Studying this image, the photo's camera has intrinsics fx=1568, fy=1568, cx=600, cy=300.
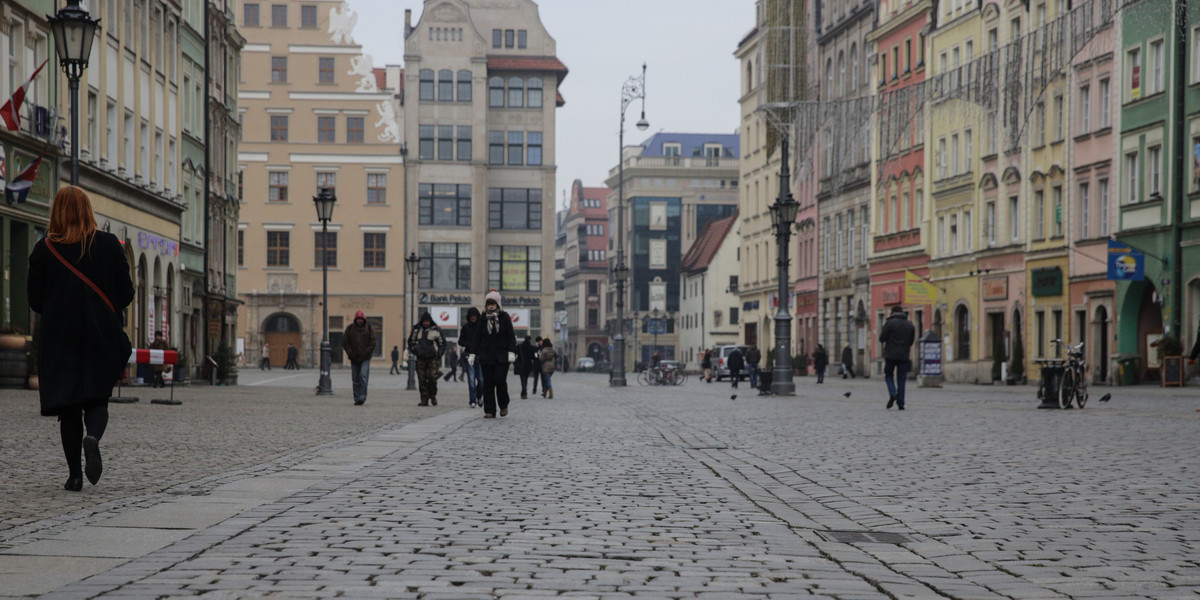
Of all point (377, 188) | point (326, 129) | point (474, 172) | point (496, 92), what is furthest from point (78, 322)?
point (496, 92)

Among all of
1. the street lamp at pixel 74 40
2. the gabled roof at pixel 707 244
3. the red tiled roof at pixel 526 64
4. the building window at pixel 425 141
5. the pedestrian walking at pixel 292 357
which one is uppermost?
the red tiled roof at pixel 526 64

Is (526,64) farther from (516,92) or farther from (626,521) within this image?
(626,521)

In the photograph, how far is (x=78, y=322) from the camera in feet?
32.0

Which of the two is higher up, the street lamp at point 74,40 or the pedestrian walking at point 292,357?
the street lamp at point 74,40

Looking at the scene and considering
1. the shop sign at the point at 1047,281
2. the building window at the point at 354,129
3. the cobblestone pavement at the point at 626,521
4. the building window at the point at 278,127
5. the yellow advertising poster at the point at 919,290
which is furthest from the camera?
the building window at the point at 354,129

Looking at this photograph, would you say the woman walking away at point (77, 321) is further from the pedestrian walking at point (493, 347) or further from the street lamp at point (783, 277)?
the street lamp at point (783, 277)

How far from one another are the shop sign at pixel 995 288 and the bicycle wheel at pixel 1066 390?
29487 mm

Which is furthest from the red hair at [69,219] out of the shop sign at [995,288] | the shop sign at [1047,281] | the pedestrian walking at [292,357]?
the pedestrian walking at [292,357]

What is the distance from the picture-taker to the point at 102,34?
36812 millimetres

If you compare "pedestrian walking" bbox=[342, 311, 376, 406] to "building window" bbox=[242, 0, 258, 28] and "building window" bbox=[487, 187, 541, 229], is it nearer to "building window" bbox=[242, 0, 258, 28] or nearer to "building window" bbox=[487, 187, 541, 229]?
"building window" bbox=[242, 0, 258, 28]

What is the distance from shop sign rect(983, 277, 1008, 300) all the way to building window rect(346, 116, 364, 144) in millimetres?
39680

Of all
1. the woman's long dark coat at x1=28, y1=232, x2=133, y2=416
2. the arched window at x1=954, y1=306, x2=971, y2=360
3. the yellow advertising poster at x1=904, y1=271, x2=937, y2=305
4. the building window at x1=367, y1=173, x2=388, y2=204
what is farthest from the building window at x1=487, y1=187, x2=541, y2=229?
the woman's long dark coat at x1=28, y1=232, x2=133, y2=416

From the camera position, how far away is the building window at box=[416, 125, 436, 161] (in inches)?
3447

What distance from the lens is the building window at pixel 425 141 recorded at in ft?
287
